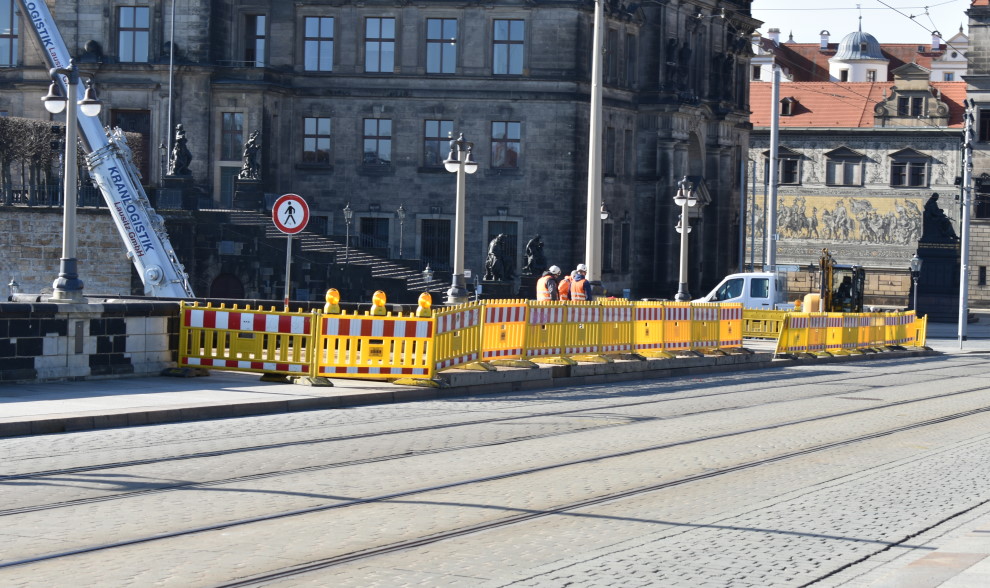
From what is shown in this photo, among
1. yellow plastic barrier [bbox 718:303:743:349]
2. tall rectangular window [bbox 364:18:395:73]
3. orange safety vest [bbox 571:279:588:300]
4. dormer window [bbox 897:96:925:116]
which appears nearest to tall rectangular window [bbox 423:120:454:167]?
tall rectangular window [bbox 364:18:395:73]

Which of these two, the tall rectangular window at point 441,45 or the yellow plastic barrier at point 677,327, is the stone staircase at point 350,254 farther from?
the yellow plastic barrier at point 677,327

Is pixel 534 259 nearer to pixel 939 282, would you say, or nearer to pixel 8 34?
pixel 8 34

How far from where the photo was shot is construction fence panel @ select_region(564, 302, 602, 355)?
87.7 ft

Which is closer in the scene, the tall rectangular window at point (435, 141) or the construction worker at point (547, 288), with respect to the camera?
the construction worker at point (547, 288)

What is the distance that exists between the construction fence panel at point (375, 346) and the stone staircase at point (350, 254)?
24.1 metres

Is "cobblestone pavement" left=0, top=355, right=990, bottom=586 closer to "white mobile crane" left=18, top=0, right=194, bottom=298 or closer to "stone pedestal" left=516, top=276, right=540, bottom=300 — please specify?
"white mobile crane" left=18, top=0, right=194, bottom=298

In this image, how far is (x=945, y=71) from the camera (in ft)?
436

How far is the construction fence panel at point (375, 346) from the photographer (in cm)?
2172

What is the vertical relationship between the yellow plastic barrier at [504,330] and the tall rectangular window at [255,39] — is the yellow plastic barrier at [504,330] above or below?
below

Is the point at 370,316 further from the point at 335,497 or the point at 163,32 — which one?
the point at 163,32

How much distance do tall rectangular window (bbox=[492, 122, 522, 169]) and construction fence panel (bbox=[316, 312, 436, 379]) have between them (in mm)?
33459

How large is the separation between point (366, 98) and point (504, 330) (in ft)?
104

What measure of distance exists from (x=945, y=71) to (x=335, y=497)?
12995 cm

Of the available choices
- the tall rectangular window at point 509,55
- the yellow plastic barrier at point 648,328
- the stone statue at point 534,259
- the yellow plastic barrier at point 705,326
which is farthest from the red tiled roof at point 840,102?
the yellow plastic barrier at point 648,328
